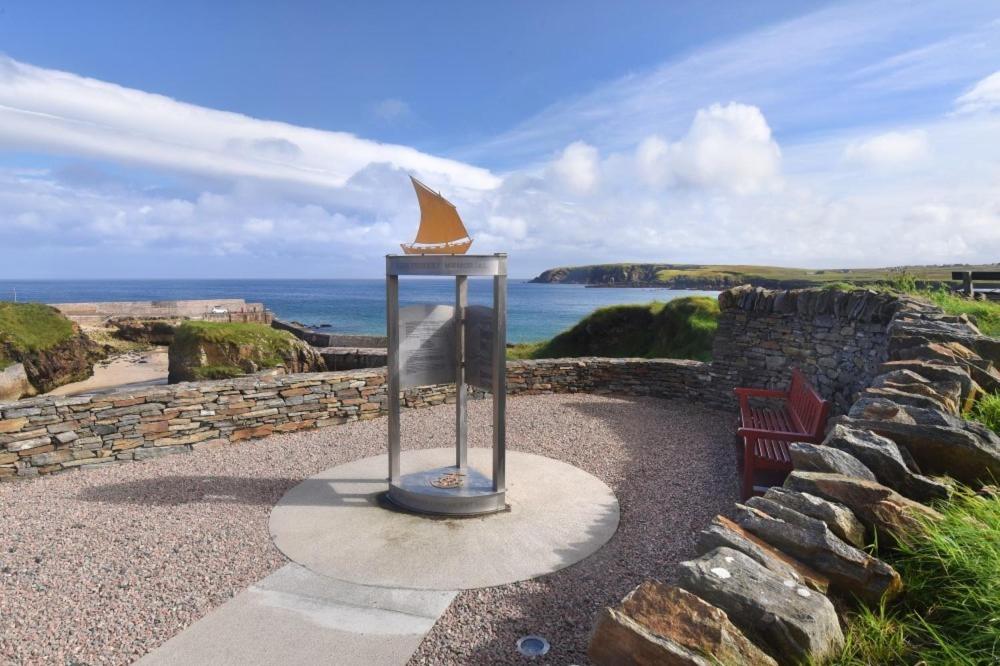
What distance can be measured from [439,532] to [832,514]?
131 inches

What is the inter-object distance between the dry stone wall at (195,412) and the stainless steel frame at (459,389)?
3065 millimetres

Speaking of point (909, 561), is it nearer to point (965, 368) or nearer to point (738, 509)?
point (738, 509)

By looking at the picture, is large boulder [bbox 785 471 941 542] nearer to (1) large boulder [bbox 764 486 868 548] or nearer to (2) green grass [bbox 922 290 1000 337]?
(1) large boulder [bbox 764 486 868 548]

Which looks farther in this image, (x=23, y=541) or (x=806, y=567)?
(x=23, y=541)

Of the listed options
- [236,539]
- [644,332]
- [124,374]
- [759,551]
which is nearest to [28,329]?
[124,374]

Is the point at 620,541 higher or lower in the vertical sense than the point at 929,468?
lower

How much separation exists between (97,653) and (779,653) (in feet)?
12.6

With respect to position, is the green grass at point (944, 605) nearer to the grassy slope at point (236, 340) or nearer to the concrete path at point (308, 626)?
the concrete path at point (308, 626)

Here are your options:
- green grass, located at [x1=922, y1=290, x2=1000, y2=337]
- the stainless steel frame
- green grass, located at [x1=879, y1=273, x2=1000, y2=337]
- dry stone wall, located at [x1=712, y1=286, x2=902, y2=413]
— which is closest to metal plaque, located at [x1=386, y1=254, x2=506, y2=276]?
the stainless steel frame

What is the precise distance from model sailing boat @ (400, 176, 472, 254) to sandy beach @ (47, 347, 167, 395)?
12.9 m

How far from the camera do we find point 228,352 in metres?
12.5

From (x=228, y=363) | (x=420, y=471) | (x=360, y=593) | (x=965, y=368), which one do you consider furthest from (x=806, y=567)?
(x=228, y=363)

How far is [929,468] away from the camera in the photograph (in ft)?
11.0

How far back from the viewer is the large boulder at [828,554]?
8.13 feet
